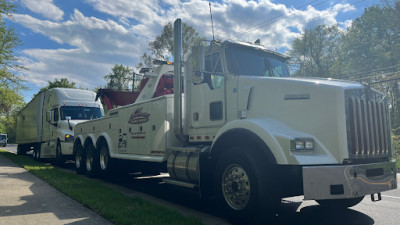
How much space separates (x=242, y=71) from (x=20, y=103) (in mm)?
23131

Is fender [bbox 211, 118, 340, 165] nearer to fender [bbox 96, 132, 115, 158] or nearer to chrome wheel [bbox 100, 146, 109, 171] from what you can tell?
fender [bbox 96, 132, 115, 158]

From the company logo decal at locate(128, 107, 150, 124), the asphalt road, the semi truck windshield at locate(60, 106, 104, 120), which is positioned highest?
the semi truck windshield at locate(60, 106, 104, 120)

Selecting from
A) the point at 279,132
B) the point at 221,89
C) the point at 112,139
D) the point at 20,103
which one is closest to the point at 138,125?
the point at 112,139

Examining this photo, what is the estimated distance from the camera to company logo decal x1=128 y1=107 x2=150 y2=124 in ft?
25.7

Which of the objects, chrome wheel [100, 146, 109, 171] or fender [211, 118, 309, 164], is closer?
fender [211, 118, 309, 164]

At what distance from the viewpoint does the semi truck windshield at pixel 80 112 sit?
15.2 m

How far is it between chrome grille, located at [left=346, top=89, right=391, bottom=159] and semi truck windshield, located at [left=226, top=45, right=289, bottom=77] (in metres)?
1.75

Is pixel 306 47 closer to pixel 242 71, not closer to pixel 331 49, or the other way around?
pixel 331 49

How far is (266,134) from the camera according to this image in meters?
4.61

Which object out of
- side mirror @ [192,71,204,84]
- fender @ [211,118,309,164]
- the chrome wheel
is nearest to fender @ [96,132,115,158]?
the chrome wheel

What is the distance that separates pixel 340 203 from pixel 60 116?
42.6 feet

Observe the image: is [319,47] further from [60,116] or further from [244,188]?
[244,188]

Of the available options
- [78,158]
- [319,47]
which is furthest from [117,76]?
[78,158]

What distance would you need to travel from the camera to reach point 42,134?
1739cm
